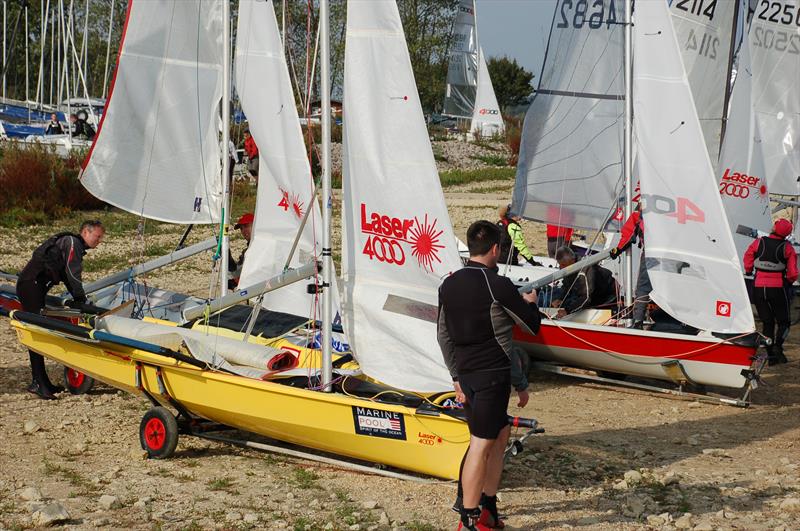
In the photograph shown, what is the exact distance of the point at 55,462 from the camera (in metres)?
7.09

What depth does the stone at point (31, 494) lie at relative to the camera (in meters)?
6.16

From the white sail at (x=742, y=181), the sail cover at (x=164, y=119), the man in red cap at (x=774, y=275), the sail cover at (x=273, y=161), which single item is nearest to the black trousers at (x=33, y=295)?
the sail cover at (x=164, y=119)

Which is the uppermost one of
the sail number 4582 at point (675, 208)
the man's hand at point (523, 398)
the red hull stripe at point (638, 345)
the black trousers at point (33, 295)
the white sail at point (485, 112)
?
the white sail at point (485, 112)

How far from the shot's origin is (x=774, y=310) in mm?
11320

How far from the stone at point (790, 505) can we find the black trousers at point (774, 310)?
16.4ft

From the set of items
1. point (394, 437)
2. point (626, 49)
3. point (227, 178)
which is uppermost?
point (626, 49)

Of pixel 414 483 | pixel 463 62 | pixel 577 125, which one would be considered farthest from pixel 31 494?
pixel 463 62

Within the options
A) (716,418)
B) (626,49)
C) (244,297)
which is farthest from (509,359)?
(626,49)

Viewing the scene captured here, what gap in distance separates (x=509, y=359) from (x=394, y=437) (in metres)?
1.28

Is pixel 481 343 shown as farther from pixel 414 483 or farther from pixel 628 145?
pixel 628 145

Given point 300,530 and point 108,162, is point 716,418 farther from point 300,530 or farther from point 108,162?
point 108,162

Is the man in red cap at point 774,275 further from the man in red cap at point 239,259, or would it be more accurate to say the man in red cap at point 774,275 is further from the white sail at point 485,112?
the white sail at point 485,112

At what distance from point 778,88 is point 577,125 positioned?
5927 mm

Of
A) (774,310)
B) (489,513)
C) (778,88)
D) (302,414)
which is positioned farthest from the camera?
(778,88)
